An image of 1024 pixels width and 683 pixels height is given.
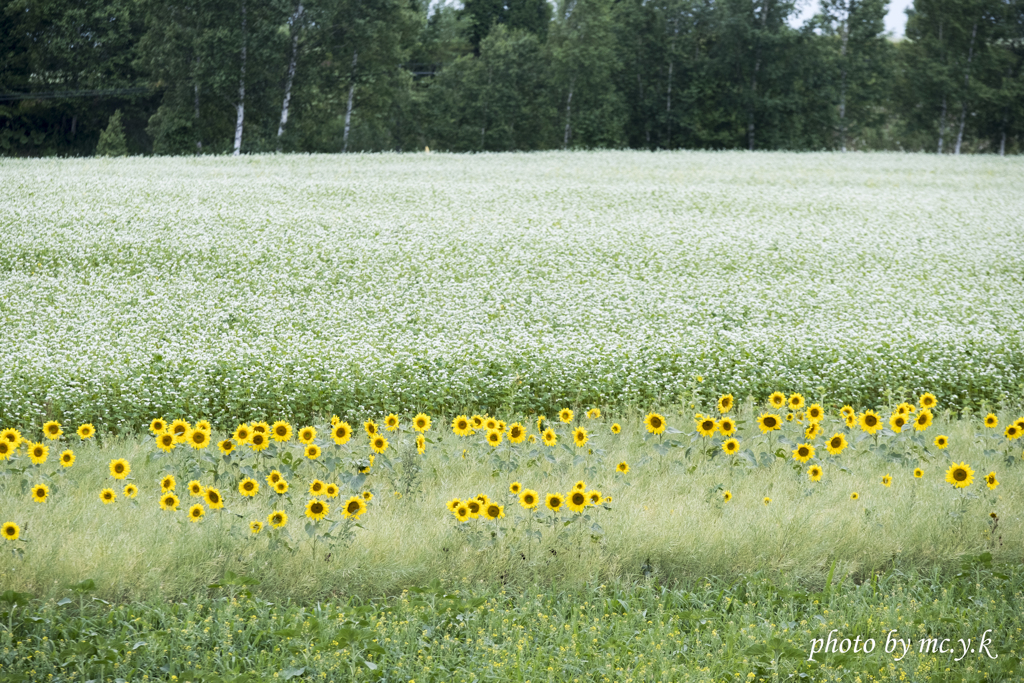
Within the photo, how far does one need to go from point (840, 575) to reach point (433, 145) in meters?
50.6

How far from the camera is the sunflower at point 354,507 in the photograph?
509cm

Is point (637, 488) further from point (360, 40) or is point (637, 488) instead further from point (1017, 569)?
point (360, 40)

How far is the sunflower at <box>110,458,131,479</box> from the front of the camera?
17.7 feet

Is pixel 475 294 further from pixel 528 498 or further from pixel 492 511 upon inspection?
pixel 492 511

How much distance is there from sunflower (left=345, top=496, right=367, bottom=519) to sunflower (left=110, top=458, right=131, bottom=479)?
1.57 metres

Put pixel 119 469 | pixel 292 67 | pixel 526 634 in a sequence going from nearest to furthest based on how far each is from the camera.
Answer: pixel 526 634 → pixel 119 469 → pixel 292 67

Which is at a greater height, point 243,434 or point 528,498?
point 243,434

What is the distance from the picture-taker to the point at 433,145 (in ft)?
174

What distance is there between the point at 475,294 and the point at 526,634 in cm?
907

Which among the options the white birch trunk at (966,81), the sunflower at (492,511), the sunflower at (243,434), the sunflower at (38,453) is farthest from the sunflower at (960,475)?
the white birch trunk at (966,81)

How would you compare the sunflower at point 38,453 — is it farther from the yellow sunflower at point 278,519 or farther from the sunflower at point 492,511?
the sunflower at point 492,511

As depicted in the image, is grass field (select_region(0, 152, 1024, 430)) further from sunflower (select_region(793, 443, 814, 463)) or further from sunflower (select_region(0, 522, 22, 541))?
sunflower (select_region(0, 522, 22, 541))

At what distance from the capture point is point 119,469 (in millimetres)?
5504

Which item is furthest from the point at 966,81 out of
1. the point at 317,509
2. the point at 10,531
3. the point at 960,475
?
the point at 10,531
